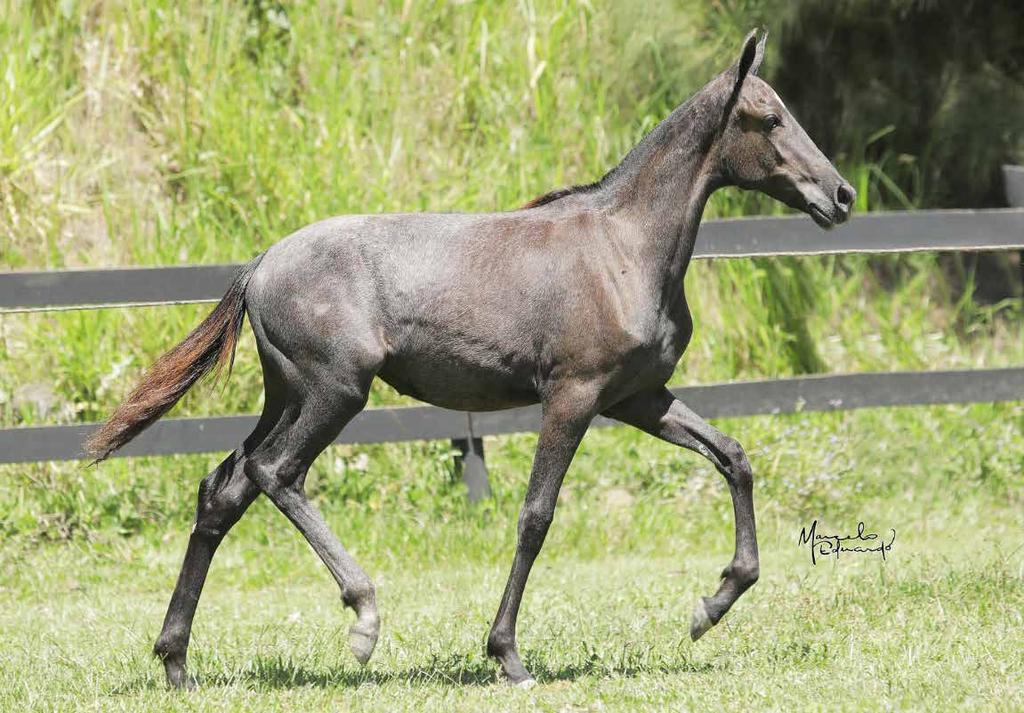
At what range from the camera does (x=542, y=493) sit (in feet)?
16.1

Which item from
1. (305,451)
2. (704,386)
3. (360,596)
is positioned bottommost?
(704,386)

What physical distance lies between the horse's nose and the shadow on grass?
67.8 inches

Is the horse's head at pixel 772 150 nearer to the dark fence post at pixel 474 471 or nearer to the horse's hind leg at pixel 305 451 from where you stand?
the horse's hind leg at pixel 305 451

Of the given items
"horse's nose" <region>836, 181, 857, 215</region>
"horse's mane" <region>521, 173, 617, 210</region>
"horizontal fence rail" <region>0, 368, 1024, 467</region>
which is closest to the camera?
"horse's nose" <region>836, 181, 857, 215</region>

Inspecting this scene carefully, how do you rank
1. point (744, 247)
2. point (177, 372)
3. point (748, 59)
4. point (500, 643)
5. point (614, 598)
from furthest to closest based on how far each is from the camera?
point (744, 247)
point (614, 598)
point (177, 372)
point (748, 59)
point (500, 643)

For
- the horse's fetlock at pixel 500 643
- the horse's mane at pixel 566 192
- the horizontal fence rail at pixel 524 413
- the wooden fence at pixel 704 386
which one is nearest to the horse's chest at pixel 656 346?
the horse's mane at pixel 566 192

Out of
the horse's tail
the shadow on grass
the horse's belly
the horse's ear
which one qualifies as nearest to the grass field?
the shadow on grass

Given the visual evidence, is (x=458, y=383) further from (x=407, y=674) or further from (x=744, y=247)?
(x=744, y=247)

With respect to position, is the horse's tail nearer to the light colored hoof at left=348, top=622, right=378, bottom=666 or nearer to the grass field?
the grass field

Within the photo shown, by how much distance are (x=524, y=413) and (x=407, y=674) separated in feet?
10.0

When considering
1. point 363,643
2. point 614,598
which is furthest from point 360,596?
point 614,598

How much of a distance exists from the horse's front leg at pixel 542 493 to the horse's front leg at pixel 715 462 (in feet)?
1.15

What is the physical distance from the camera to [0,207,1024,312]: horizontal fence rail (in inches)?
272

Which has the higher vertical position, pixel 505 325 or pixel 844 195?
pixel 844 195
